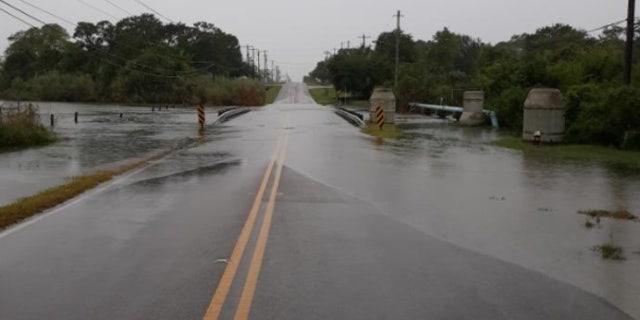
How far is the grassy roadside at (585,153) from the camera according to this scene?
19.8 meters

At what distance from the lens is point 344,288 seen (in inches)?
259

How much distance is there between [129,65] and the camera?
93.4 metres

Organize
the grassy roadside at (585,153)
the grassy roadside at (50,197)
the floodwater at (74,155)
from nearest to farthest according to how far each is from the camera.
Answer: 1. the grassy roadside at (50,197)
2. the floodwater at (74,155)
3. the grassy roadside at (585,153)

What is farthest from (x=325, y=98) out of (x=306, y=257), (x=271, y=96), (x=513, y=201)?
(x=306, y=257)

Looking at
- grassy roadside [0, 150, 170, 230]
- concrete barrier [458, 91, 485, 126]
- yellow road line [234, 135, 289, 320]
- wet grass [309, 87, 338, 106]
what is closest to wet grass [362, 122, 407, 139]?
concrete barrier [458, 91, 485, 126]

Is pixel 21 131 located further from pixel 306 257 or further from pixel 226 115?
pixel 226 115

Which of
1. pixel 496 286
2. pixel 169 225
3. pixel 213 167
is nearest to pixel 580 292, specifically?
pixel 496 286

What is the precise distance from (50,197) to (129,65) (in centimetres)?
8536

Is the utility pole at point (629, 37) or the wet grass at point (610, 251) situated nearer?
the wet grass at point (610, 251)

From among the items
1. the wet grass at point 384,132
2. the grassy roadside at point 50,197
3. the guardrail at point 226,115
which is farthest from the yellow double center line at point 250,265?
the guardrail at point 226,115

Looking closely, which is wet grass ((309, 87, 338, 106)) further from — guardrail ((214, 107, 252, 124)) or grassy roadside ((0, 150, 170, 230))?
grassy roadside ((0, 150, 170, 230))

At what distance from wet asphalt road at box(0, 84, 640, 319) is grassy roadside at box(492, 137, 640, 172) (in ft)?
24.7

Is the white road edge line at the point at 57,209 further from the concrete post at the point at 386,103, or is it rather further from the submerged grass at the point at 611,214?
the concrete post at the point at 386,103

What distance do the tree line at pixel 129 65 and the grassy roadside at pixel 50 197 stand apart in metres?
75.4
